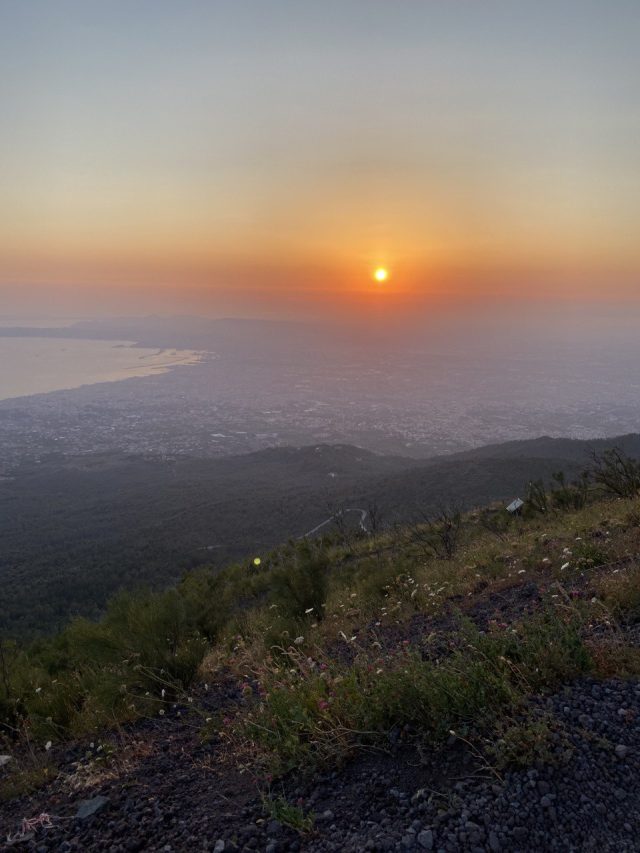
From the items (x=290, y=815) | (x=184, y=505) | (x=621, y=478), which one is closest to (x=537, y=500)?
(x=621, y=478)

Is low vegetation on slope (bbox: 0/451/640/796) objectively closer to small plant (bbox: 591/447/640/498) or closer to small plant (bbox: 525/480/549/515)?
small plant (bbox: 591/447/640/498)

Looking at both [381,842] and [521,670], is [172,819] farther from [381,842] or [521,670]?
[521,670]

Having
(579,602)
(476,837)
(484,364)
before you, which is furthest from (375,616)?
(484,364)

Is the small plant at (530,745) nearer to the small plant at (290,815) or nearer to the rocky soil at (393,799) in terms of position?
the rocky soil at (393,799)

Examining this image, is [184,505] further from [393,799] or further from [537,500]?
[393,799]

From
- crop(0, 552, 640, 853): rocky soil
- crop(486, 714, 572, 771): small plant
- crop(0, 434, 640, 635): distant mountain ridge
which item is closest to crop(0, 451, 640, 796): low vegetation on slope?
crop(486, 714, 572, 771): small plant

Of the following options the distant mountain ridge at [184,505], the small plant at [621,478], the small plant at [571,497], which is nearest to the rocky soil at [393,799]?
the small plant at [621,478]
